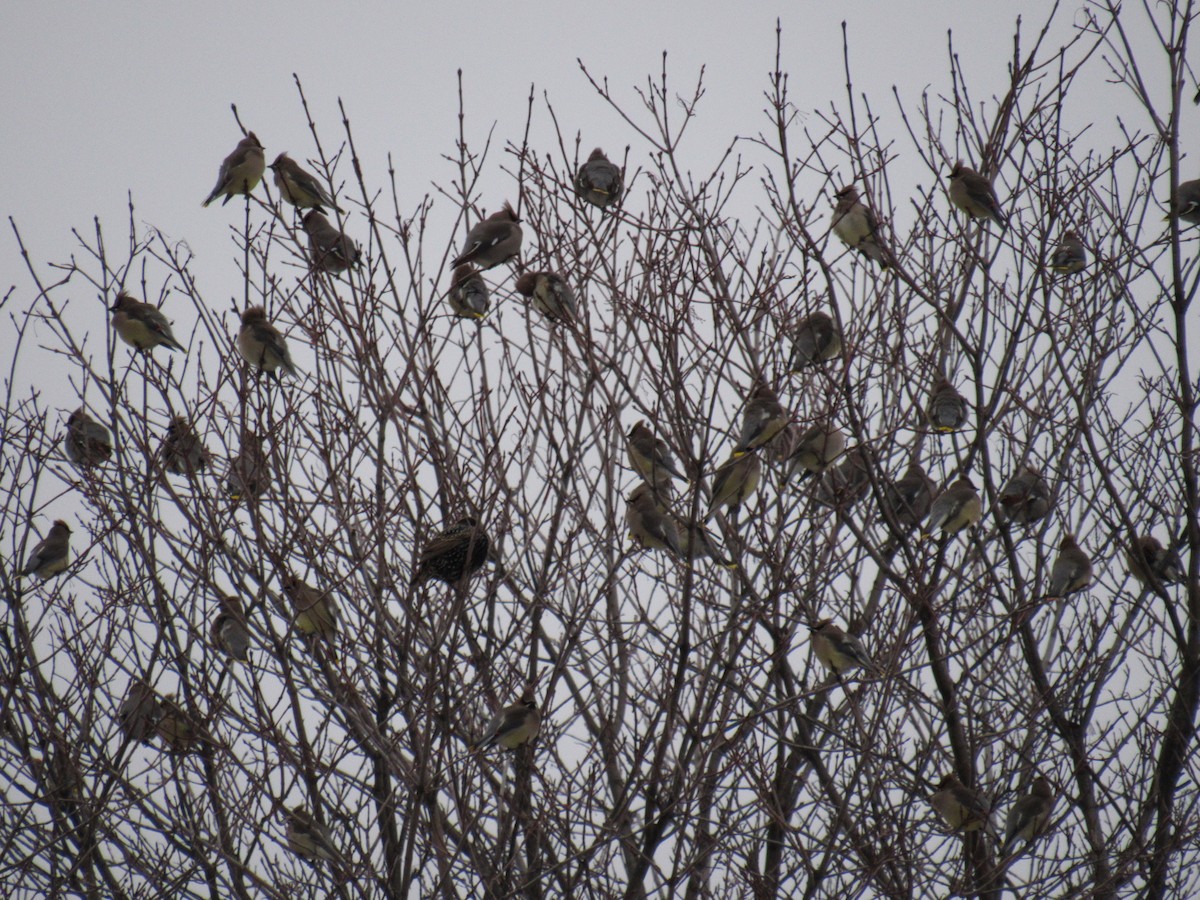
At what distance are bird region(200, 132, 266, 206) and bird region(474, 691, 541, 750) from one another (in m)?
3.94

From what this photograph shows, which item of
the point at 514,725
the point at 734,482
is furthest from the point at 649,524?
the point at 514,725

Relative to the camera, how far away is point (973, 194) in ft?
21.2

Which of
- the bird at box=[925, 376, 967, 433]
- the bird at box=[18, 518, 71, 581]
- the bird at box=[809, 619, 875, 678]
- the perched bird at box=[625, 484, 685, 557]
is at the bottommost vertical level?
the bird at box=[809, 619, 875, 678]

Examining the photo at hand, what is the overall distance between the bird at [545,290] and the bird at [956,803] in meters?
2.54

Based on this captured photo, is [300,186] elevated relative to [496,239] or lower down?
elevated

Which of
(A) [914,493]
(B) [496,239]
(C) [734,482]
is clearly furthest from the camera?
(B) [496,239]

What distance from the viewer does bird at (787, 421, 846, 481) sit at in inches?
220

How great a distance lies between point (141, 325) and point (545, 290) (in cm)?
263

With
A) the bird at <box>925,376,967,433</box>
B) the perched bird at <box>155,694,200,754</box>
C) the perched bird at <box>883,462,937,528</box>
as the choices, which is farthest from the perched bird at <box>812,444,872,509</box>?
the perched bird at <box>155,694,200,754</box>

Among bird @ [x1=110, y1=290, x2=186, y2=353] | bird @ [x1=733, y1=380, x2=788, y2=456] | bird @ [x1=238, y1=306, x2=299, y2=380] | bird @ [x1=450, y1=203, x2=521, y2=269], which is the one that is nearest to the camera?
bird @ [x1=733, y1=380, x2=788, y2=456]

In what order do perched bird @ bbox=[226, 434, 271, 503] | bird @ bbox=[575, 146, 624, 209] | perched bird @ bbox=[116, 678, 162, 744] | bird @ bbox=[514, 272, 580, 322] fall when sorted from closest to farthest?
1. perched bird @ bbox=[226, 434, 271, 503]
2. perched bird @ bbox=[116, 678, 162, 744]
3. bird @ bbox=[514, 272, 580, 322]
4. bird @ bbox=[575, 146, 624, 209]

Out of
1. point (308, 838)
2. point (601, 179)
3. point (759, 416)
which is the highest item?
point (601, 179)

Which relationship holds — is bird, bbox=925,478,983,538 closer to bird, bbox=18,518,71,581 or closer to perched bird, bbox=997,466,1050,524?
perched bird, bbox=997,466,1050,524

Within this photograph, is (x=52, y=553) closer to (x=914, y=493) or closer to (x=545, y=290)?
(x=545, y=290)
